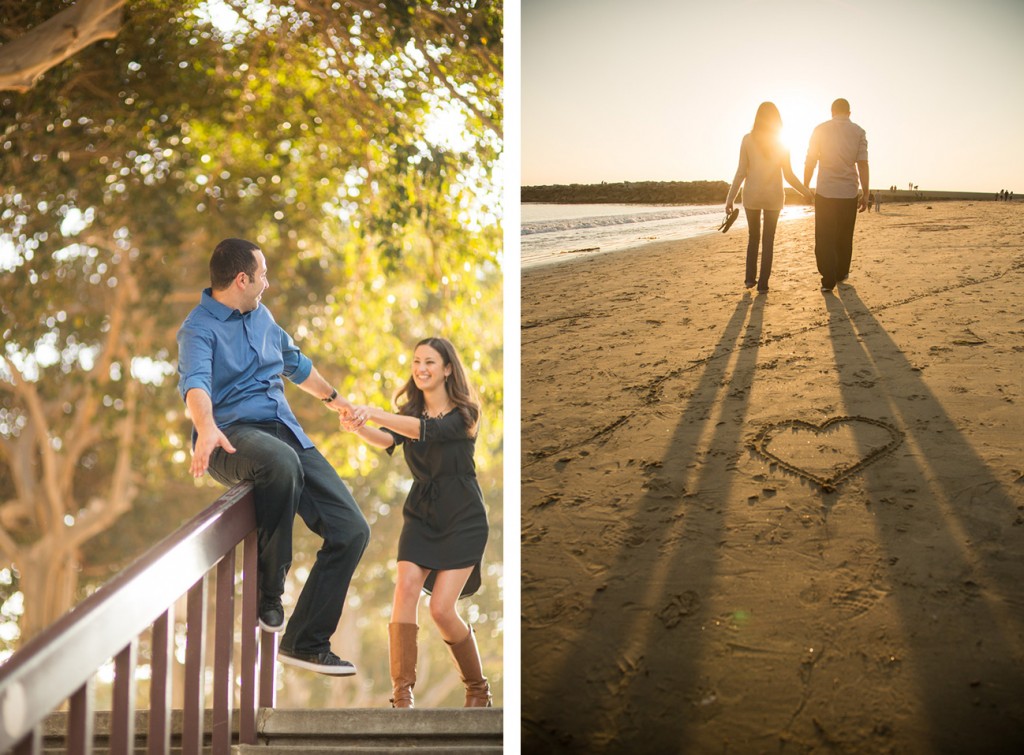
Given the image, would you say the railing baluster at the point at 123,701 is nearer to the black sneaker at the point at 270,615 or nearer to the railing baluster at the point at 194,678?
the railing baluster at the point at 194,678

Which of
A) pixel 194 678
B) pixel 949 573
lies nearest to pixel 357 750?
pixel 194 678

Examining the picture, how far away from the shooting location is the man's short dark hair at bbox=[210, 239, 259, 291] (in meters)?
2.16

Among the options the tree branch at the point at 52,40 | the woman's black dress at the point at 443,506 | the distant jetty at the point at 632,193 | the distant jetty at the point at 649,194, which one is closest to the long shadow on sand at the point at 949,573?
the woman's black dress at the point at 443,506

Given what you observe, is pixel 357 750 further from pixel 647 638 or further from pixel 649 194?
pixel 649 194

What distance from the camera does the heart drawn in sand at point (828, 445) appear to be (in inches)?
108

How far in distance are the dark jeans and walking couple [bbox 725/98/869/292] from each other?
2.86 metres

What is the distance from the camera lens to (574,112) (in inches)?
177

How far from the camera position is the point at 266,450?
198cm

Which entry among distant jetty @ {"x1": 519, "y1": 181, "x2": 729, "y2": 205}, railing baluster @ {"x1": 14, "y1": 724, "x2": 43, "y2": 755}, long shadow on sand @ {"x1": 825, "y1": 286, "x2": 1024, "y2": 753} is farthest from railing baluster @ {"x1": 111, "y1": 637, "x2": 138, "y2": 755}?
distant jetty @ {"x1": 519, "y1": 181, "x2": 729, "y2": 205}

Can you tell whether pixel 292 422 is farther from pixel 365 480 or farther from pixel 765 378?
pixel 365 480

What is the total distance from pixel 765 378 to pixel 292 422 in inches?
78.0

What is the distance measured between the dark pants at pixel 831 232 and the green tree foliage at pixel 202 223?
67.8 inches

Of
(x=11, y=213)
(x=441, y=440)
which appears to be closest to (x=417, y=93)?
(x=11, y=213)

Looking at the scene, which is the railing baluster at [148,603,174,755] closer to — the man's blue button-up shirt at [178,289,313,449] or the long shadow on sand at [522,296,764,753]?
the man's blue button-up shirt at [178,289,313,449]
